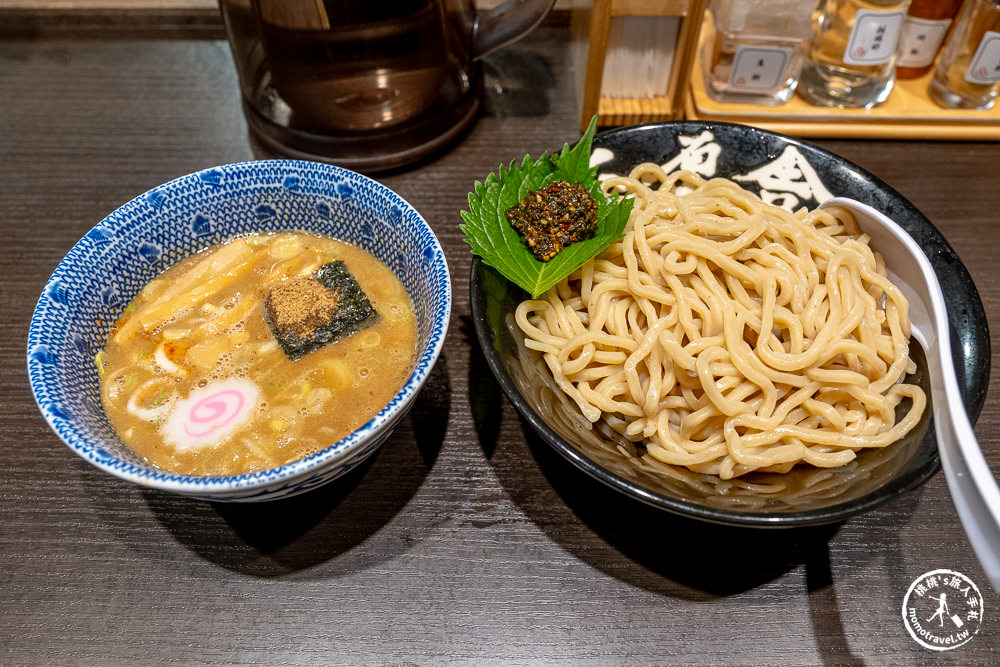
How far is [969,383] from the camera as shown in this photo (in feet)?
4.18

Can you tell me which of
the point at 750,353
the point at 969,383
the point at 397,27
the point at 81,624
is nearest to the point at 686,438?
the point at 750,353

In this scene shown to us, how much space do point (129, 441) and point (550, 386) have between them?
0.86m

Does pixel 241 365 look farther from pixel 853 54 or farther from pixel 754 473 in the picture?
pixel 853 54

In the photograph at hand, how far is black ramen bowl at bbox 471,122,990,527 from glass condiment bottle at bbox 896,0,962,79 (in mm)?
921

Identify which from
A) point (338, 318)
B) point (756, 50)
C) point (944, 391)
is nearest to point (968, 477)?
point (944, 391)

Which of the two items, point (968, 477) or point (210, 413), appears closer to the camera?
point (968, 477)

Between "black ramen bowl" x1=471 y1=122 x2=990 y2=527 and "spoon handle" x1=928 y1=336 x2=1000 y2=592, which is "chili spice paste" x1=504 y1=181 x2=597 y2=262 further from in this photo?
"spoon handle" x1=928 y1=336 x2=1000 y2=592

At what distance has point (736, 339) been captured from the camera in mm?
1409

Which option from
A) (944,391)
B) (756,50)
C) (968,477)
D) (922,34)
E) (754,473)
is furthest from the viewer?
Answer: (922,34)

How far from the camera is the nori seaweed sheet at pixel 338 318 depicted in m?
1.41

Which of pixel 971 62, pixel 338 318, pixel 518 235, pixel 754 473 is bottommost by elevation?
pixel 754 473

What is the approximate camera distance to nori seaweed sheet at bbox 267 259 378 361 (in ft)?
4.64

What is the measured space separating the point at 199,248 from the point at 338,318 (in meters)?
0.44

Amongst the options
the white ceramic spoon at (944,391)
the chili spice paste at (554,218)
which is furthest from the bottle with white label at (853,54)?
the chili spice paste at (554,218)
